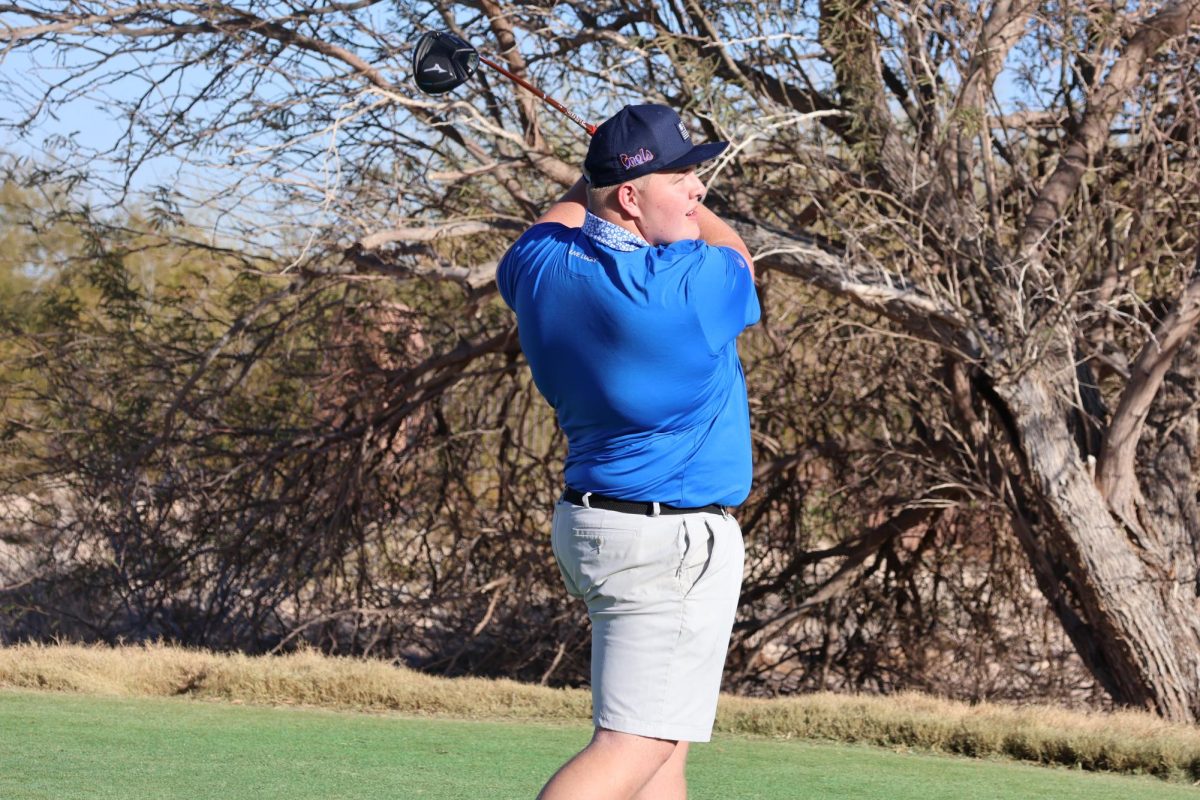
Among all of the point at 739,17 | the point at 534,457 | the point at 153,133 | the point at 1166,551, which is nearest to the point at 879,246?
the point at 739,17

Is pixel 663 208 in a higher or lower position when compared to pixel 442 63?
lower

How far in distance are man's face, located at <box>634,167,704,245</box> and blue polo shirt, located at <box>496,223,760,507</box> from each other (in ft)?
0.37

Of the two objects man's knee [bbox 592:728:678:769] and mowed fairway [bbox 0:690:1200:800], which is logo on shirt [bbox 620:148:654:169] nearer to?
man's knee [bbox 592:728:678:769]

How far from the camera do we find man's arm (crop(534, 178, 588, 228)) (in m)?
3.51

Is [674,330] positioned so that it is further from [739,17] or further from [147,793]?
[739,17]

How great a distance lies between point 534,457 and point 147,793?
6.24 m

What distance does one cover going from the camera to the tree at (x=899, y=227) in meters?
8.30

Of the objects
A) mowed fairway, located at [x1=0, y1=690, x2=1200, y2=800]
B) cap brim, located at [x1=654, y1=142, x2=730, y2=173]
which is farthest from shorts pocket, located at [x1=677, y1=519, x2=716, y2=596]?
mowed fairway, located at [x1=0, y1=690, x2=1200, y2=800]

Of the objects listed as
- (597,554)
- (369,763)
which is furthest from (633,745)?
(369,763)

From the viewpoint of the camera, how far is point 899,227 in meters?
8.58

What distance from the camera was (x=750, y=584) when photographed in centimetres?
1088

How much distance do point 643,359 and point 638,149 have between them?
19.1 inches

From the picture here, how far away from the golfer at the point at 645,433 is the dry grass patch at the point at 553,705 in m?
3.61

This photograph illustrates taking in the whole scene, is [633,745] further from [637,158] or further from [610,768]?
[637,158]
